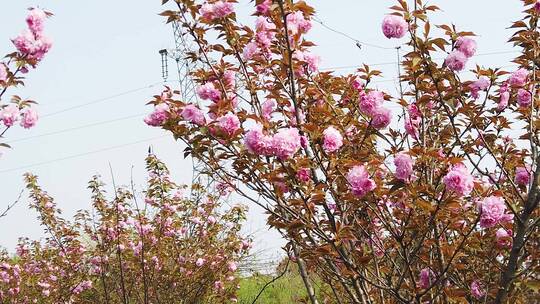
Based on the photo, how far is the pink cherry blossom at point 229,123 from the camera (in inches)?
109

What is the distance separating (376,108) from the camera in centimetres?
280

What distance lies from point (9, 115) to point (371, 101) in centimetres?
230

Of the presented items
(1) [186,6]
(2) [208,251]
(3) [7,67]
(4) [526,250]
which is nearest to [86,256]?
(2) [208,251]

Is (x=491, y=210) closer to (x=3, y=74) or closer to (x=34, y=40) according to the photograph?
(x=34, y=40)

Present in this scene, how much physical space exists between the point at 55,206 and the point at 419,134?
6.23 meters

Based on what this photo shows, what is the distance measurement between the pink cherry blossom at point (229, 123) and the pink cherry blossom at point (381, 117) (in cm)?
62

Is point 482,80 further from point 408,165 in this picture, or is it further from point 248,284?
point 248,284

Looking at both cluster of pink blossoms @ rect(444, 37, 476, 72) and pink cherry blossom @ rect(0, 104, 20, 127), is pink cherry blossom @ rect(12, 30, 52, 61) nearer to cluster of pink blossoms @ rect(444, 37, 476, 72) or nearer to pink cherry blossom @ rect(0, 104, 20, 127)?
pink cherry blossom @ rect(0, 104, 20, 127)

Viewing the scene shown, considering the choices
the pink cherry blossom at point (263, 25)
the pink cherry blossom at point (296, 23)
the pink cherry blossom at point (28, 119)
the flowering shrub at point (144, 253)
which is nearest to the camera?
the pink cherry blossom at point (296, 23)

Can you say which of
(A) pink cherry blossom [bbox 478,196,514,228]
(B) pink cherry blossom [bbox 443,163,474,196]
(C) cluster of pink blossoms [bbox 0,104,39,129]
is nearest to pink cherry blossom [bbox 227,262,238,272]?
(C) cluster of pink blossoms [bbox 0,104,39,129]

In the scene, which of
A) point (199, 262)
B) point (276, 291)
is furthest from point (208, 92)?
point (276, 291)

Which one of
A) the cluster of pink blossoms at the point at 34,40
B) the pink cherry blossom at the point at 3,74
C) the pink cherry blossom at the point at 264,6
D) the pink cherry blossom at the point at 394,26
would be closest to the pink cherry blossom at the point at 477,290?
the pink cherry blossom at the point at 394,26

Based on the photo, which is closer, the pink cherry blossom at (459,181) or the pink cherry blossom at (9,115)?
the pink cherry blossom at (459,181)

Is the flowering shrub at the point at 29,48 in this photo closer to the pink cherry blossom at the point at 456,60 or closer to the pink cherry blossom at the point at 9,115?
the pink cherry blossom at the point at 9,115
